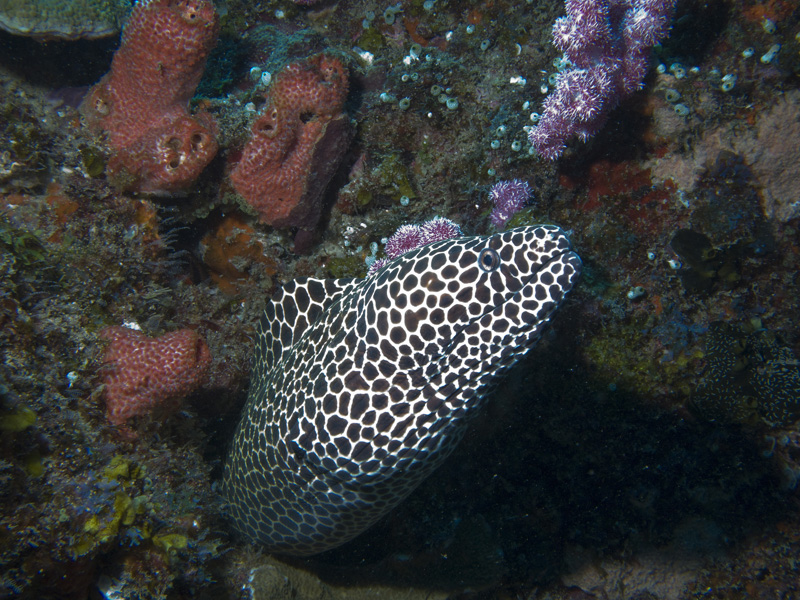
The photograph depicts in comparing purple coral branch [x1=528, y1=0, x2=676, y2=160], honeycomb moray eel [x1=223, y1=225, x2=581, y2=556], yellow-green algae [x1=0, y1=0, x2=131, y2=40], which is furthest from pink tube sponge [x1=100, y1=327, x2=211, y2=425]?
yellow-green algae [x1=0, y1=0, x2=131, y2=40]

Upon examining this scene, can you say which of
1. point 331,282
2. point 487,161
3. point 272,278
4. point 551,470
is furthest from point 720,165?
point 272,278

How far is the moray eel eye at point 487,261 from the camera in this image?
2.57 meters

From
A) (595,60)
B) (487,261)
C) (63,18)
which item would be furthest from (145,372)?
(595,60)

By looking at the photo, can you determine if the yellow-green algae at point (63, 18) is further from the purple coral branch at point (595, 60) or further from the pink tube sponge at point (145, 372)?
the purple coral branch at point (595, 60)

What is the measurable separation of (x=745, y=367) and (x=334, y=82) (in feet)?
14.2

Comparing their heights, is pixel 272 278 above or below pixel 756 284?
below

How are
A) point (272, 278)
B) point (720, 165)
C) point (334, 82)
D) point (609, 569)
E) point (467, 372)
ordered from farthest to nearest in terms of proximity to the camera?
point (609, 569)
point (272, 278)
point (720, 165)
point (334, 82)
point (467, 372)

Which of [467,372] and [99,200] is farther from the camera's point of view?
[99,200]

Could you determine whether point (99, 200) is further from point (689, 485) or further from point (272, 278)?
point (689, 485)

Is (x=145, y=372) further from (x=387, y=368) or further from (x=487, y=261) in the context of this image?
(x=487, y=261)

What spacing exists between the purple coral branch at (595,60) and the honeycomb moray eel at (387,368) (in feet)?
4.35

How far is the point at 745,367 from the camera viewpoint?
3.54 metres

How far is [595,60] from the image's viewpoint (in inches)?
131

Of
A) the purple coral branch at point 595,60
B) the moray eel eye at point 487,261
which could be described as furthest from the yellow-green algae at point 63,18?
the moray eel eye at point 487,261
